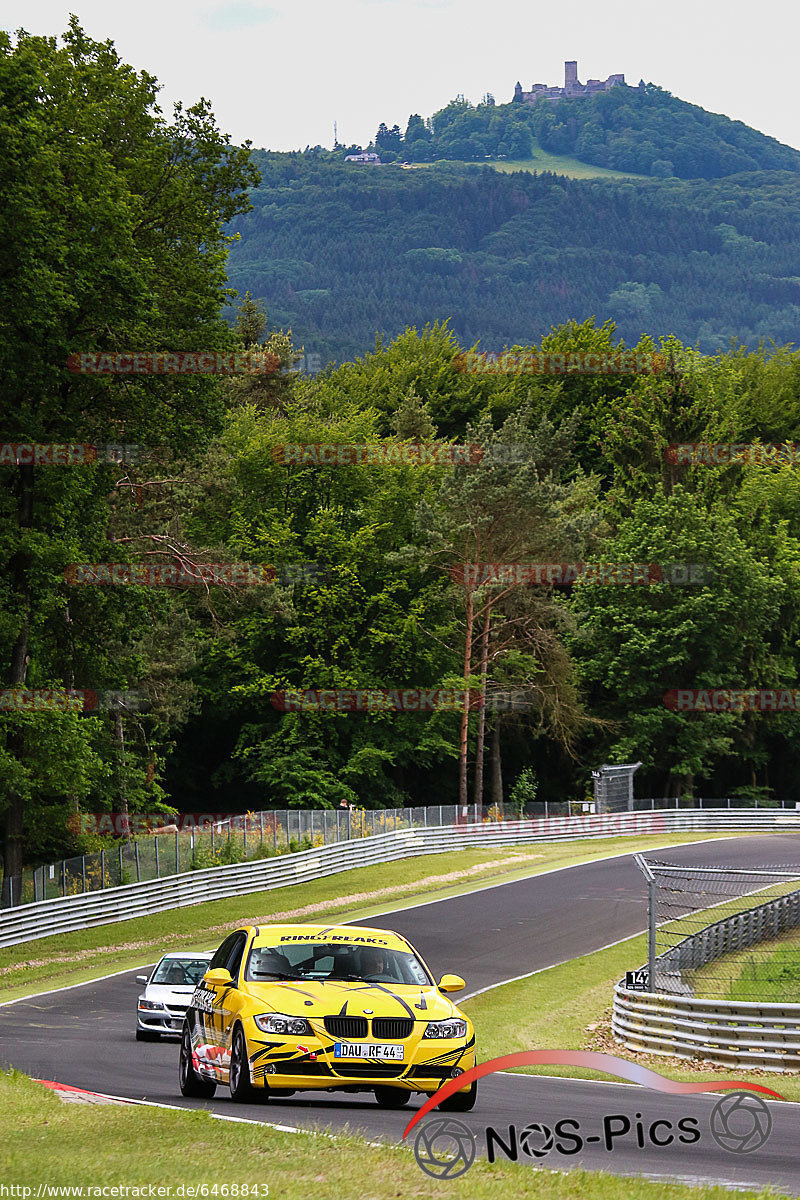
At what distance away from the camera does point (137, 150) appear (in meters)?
37.2

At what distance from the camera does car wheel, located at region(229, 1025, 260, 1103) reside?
11500mm

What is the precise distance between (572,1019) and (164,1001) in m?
6.70

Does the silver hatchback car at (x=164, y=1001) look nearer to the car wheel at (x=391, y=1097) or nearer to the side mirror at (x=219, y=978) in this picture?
the side mirror at (x=219, y=978)

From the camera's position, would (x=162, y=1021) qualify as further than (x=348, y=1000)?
Yes

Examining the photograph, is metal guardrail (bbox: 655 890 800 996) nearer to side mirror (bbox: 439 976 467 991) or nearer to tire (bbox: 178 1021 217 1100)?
side mirror (bbox: 439 976 467 991)

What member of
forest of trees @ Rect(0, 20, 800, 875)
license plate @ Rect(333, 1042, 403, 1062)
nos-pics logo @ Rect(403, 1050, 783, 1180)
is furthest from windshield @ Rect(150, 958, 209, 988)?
forest of trees @ Rect(0, 20, 800, 875)

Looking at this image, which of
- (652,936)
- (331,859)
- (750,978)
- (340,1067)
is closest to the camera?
(340,1067)

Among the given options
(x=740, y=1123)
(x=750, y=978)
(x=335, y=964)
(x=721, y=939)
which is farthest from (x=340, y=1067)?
(x=721, y=939)

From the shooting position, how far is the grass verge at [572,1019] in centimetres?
1688

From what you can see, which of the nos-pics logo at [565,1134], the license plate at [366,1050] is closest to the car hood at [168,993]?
Answer: the nos-pics logo at [565,1134]

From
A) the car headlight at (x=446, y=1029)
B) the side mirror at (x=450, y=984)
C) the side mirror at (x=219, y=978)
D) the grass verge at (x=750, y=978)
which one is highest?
the side mirror at (x=219, y=978)

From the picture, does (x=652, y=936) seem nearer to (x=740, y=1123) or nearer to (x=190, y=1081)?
(x=740, y=1123)

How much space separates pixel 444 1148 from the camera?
9.76 m

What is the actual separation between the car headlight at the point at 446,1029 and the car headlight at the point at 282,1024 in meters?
0.95
